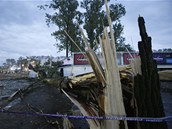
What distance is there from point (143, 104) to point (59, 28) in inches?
1776

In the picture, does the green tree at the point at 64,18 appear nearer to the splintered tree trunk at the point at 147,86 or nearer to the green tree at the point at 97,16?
the green tree at the point at 97,16

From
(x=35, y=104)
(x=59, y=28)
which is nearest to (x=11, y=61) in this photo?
(x=59, y=28)

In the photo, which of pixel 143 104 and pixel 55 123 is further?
pixel 55 123

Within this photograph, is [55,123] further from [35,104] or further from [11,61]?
[11,61]

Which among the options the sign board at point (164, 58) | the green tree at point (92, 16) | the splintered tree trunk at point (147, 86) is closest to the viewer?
the splintered tree trunk at point (147, 86)

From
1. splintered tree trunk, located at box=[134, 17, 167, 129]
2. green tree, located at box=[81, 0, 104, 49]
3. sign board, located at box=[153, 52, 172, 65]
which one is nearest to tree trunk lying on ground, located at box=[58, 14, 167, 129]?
splintered tree trunk, located at box=[134, 17, 167, 129]

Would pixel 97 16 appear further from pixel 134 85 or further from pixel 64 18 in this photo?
pixel 134 85

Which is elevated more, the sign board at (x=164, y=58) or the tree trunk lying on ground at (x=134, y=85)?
the sign board at (x=164, y=58)

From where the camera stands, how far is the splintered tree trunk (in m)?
3.37

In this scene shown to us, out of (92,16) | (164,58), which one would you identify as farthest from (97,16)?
(164,58)

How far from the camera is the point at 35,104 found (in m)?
11.0

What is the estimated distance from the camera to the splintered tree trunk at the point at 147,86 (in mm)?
3371

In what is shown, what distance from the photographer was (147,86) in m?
3.40

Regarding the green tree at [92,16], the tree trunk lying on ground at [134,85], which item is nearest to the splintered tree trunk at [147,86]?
the tree trunk lying on ground at [134,85]
